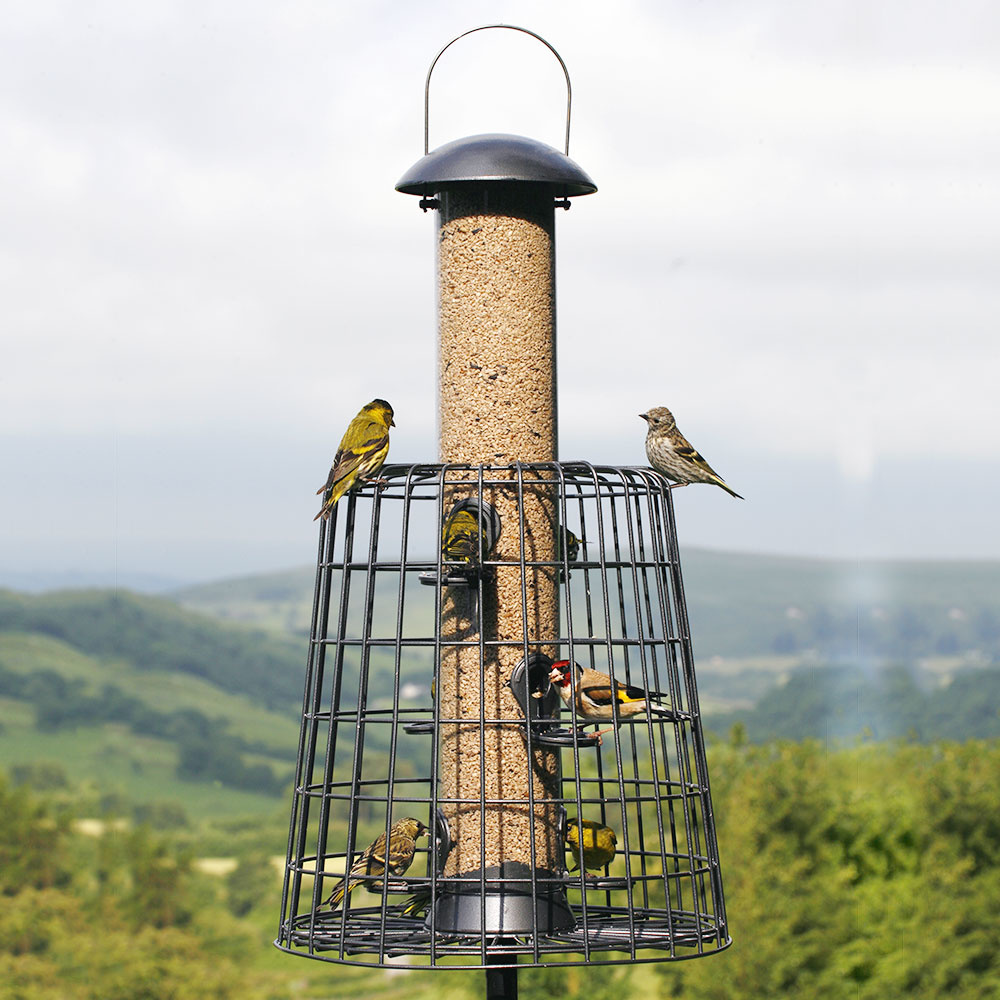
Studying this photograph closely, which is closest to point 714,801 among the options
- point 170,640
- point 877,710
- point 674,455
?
point 877,710

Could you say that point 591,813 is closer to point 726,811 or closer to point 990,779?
point 726,811

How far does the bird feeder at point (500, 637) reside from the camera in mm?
4891

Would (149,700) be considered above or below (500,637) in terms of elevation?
above

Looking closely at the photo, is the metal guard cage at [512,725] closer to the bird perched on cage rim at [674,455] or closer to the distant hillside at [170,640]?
the bird perched on cage rim at [674,455]

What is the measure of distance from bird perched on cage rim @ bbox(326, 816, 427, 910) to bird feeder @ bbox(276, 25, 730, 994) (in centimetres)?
6

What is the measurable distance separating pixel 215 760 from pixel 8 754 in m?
4.63

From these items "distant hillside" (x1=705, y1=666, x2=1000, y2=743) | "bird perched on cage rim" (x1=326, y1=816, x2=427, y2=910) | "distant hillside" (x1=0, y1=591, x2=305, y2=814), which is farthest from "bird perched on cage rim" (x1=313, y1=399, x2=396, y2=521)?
"distant hillside" (x1=0, y1=591, x2=305, y2=814)

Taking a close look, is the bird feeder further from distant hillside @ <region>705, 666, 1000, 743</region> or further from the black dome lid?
distant hillside @ <region>705, 666, 1000, 743</region>

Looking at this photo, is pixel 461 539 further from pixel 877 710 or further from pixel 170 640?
pixel 170 640

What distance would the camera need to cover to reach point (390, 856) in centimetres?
509

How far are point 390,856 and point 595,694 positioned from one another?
1.01m

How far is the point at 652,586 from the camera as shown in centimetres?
555

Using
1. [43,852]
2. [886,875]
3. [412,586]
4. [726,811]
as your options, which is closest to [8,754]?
[43,852]

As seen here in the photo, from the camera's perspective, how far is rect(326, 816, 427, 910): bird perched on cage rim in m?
5.07
